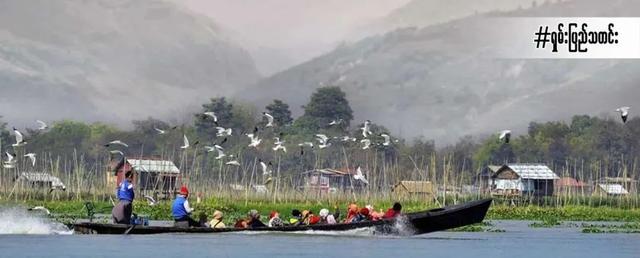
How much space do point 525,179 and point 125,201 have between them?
60.1 m

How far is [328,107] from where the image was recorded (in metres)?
128

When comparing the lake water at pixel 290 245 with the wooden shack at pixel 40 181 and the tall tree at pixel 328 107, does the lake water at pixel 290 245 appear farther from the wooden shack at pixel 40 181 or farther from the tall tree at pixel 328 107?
the tall tree at pixel 328 107

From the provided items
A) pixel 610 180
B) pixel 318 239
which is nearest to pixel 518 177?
pixel 610 180

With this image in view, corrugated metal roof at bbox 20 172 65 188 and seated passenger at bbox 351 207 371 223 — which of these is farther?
corrugated metal roof at bbox 20 172 65 188

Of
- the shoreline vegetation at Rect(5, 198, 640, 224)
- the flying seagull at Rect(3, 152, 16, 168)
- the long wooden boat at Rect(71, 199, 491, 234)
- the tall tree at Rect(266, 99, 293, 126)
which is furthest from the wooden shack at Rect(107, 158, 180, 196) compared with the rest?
the long wooden boat at Rect(71, 199, 491, 234)

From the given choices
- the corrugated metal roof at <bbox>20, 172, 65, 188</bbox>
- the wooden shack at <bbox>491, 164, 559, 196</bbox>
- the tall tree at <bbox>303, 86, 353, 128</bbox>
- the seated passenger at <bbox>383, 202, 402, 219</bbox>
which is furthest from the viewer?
the tall tree at <bbox>303, 86, 353, 128</bbox>

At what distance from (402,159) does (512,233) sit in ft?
223

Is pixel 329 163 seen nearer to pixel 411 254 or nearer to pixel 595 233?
pixel 595 233

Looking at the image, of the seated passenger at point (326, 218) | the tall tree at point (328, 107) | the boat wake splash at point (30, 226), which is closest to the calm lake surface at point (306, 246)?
the boat wake splash at point (30, 226)

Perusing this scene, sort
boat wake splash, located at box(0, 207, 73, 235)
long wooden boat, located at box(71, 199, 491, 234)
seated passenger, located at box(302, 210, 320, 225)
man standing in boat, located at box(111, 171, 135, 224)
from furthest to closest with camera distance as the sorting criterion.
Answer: boat wake splash, located at box(0, 207, 73, 235)
seated passenger, located at box(302, 210, 320, 225)
long wooden boat, located at box(71, 199, 491, 234)
man standing in boat, located at box(111, 171, 135, 224)

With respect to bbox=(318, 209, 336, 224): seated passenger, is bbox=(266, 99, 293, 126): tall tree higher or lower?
higher

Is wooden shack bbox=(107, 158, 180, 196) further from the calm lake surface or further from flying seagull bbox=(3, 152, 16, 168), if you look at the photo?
the calm lake surface

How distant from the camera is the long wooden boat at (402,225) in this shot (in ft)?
122

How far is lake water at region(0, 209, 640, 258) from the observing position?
1378 inches
